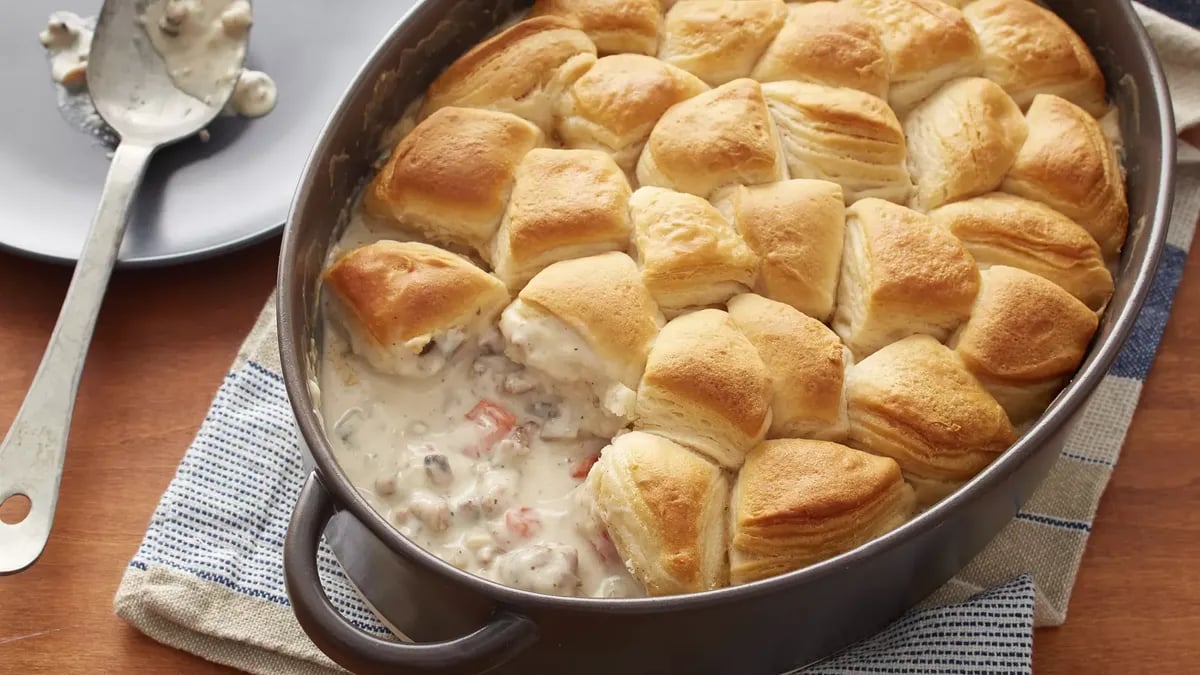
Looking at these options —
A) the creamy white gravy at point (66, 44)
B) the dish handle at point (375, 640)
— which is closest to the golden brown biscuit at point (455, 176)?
the dish handle at point (375, 640)

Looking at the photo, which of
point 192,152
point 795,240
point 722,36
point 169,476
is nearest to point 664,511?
point 795,240

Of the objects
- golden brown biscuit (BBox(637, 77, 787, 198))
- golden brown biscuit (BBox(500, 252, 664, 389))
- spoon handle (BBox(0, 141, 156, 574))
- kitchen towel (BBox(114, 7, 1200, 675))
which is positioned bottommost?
kitchen towel (BBox(114, 7, 1200, 675))

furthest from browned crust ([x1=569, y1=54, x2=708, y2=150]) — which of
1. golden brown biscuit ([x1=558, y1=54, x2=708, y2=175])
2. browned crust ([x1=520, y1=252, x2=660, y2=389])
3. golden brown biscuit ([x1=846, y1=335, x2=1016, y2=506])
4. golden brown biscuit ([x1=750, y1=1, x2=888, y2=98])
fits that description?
golden brown biscuit ([x1=846, y1=335, x2=1016, y2=506])

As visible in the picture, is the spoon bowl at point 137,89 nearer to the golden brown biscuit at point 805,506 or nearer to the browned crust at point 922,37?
the browned crust at point 922,37

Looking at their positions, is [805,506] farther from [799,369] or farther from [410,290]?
[410,290]

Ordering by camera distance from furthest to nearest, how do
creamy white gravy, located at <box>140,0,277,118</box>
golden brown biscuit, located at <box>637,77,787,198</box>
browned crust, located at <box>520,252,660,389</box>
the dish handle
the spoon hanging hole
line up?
creamy white gravy, located at <box>140,0,277,118</box>, the spoon hanging hole, golden brown biscuit, located at <box>637,77,787,198</box>, browned crust, located at <box>520,252,660,389</box>, the dish handle

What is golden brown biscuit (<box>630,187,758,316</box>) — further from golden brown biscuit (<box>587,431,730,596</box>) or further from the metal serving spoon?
the metal serving spoon
